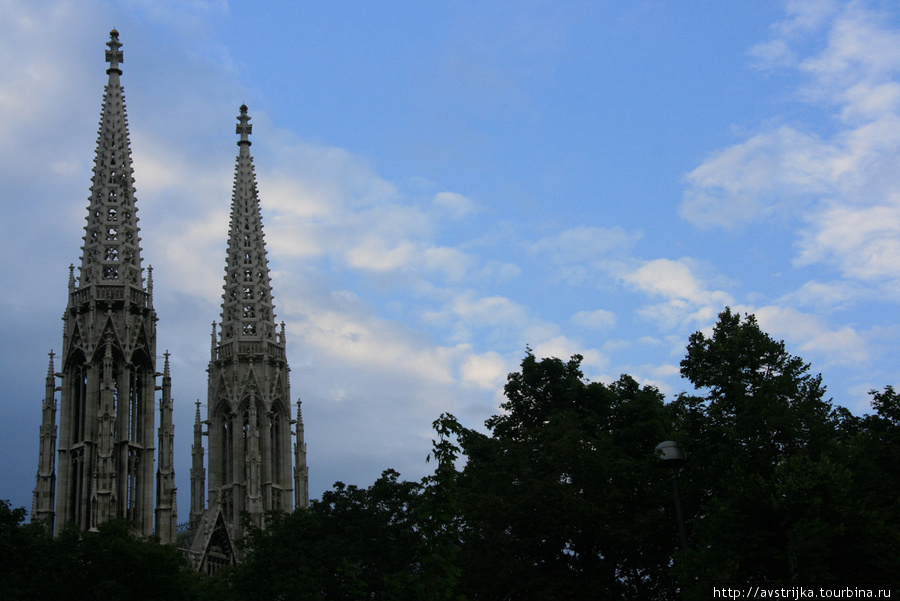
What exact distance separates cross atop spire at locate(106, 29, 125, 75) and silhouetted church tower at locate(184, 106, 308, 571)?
14173 mm

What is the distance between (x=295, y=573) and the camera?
40.5 meters

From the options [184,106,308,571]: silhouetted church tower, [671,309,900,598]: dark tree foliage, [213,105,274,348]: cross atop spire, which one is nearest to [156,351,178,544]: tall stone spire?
[184,106,308,571]: silhouetted church tower

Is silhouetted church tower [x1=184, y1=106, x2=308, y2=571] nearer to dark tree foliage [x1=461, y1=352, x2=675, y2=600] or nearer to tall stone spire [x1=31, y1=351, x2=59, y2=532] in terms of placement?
tall stone spire [x1=31, y1=351, x2=59, y2=532]

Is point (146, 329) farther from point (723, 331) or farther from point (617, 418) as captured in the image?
point (723, 331)

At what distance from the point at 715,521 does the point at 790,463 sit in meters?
2.39

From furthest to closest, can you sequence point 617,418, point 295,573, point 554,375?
1. point 554,375
2. point 617,418
3. point 295,573

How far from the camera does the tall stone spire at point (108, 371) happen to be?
65.0 meters

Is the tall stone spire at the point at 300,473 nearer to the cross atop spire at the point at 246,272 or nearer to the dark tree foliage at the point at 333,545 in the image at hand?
the cross atop spire at the point at 246,272

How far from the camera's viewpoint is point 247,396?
78.0 meters

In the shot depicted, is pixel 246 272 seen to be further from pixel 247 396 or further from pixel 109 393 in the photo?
pixel 109 393

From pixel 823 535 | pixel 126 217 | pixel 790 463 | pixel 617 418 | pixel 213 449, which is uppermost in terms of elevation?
pixel 126 217

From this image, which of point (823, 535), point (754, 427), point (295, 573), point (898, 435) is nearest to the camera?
point (823, 535)

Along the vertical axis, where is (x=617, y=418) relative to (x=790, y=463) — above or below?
above

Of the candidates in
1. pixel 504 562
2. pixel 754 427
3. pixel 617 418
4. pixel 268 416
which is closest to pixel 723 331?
pixel 754 427
